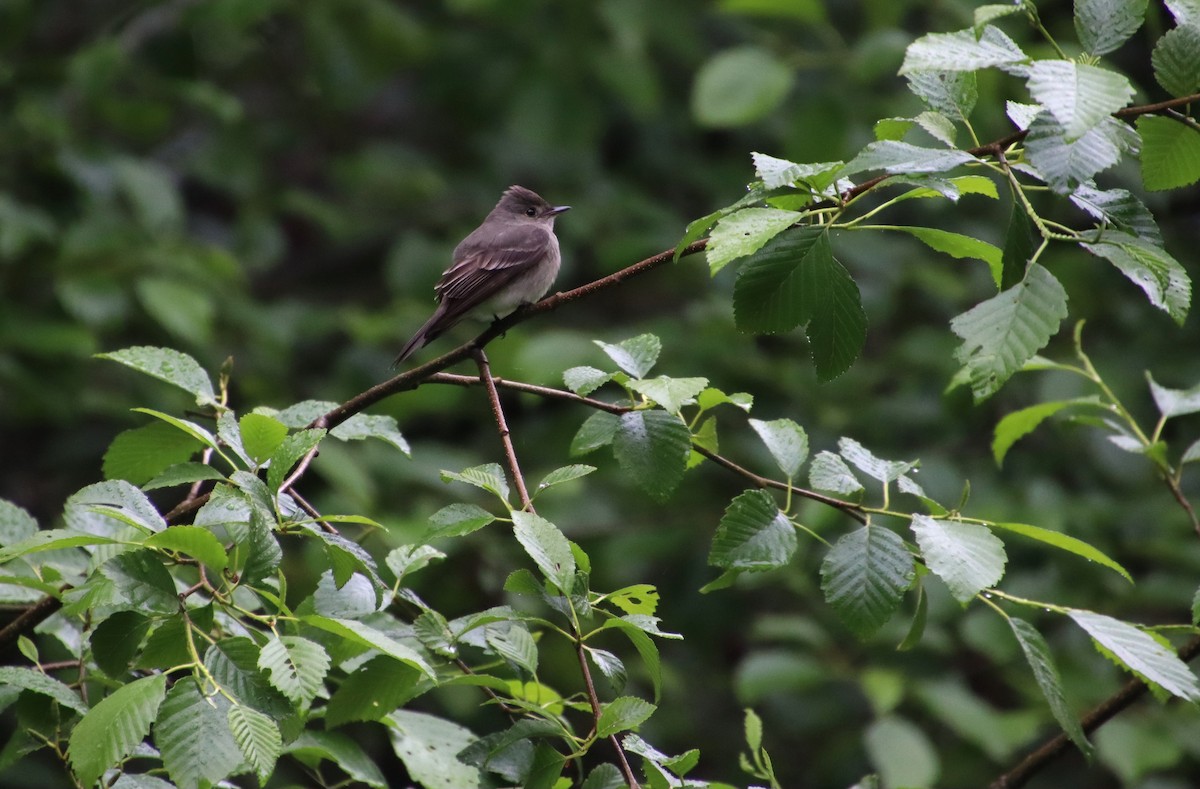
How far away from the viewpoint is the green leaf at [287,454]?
1.72 metres

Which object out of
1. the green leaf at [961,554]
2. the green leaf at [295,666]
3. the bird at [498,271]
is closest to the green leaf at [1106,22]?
the green leaf at [961,554]

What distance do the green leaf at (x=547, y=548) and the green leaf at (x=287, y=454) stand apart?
12.8 inches

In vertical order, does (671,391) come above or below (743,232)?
below

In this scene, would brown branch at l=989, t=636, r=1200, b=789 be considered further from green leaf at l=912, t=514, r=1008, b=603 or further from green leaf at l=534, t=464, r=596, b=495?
green leaf at l=534, t=464, r=596, b=495

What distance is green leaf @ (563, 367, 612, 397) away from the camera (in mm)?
2008

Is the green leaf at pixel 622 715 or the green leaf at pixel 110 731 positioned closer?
the green leaf at pixel 110 731

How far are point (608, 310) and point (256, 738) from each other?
6831mm

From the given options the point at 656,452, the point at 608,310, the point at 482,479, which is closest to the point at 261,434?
the point at 482,479

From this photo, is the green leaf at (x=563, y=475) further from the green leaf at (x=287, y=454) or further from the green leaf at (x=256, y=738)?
the green leaf at (x=256, y=738)

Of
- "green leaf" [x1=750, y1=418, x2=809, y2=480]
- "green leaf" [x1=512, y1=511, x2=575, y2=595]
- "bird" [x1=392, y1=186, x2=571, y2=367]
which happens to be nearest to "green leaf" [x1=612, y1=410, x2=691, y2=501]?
"green leaf" [x1=750, y1=418, x2=809, y2=480]

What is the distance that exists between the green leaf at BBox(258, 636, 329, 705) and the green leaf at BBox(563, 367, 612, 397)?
0.66 metres

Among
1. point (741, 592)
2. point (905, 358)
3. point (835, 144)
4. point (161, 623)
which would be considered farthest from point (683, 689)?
point (161, 623)

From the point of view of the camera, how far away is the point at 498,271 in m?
4.83

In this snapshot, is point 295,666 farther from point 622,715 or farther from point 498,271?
point 498,271
